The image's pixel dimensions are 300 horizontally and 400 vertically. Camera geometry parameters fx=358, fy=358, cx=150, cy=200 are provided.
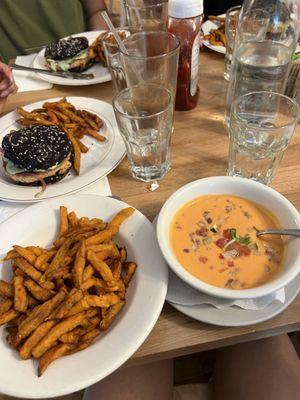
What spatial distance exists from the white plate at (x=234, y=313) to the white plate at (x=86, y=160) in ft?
1.65

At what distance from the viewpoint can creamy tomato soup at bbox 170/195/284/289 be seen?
766 millimetres

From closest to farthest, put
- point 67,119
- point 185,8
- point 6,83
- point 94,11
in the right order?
point 185,8 < point 67,119 < point 6,83 < point 94,11

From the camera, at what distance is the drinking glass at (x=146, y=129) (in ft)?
3.51

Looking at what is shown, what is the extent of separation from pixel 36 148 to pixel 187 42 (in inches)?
25.0

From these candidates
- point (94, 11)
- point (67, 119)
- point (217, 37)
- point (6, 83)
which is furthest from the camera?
point (94, 11)

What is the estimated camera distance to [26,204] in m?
1.10

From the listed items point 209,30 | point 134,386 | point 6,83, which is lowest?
point 134,386

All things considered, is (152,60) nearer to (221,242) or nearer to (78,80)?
(78,80)

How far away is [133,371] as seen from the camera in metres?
1.04

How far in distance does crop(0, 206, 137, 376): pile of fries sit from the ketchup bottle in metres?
0.68

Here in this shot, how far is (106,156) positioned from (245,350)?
2.45ft

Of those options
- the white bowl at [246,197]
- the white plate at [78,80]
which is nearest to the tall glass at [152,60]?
the white plate at [78,80]

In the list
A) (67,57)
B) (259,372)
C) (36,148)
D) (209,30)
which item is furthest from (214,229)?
(209,30)

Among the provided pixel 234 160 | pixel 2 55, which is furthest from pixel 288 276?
pixel 2 55
